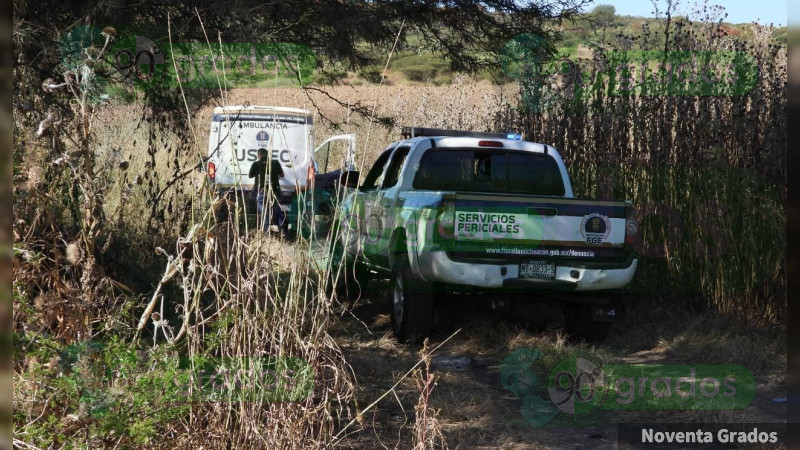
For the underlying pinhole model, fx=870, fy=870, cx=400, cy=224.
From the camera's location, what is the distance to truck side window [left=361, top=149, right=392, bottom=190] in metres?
10.0

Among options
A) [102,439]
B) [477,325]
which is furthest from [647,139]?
[102,439]

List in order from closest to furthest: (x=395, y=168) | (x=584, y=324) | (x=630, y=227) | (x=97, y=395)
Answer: (x=97, y=395) → (x=630, y=227) → (x=584, y=324) → (x=395, y=168)

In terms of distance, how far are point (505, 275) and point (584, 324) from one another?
1262mm

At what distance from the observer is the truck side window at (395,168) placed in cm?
933

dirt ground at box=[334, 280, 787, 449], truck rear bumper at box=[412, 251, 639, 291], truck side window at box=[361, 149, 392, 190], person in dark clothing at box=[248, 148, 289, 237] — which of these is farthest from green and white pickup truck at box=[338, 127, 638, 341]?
truck side window at box=[361, 149, 392, 190]

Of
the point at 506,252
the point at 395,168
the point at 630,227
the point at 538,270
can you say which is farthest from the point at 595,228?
the point at 395,168

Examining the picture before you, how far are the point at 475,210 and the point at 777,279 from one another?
3088 mm

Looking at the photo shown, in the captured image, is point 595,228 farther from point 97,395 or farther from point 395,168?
point 97,395

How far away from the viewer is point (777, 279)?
812cm

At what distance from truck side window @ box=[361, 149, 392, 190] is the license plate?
9.59 feet

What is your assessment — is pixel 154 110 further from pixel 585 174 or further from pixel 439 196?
pixel 585 174

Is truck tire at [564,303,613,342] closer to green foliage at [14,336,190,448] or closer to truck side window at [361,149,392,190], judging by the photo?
truck side window at [361,149,392,190]

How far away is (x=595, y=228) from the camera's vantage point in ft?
24.6

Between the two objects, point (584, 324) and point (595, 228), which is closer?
point (595, 228)
